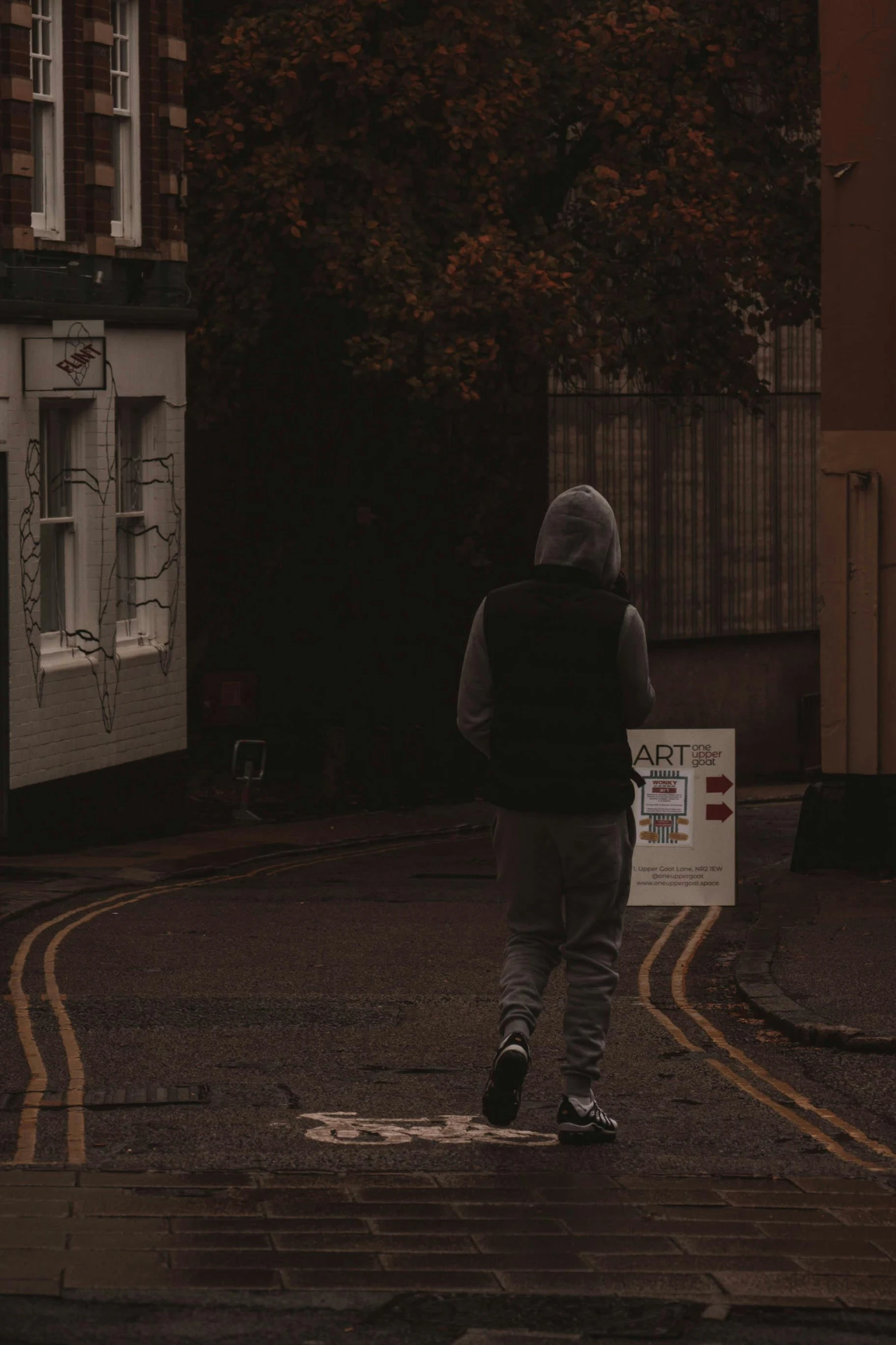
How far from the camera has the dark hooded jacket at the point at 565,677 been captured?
781 centimetres

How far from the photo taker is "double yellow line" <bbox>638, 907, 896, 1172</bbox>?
772 cm

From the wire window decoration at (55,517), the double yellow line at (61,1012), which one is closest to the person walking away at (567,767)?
the double yellow line at (61,1012)

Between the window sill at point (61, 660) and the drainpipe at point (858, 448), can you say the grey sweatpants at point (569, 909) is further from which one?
the window sill at point (61, 660)

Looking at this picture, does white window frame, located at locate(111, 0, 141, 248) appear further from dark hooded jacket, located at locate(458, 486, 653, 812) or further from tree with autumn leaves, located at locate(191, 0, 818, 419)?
dark hooded jacket, located at locate(458, 486, 653, 812)

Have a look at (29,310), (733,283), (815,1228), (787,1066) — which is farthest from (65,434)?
(815,1228)

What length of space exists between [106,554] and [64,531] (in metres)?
0.51

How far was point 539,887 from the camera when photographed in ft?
25.9

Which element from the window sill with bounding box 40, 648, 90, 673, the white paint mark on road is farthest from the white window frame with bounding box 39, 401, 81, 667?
the white paint mark on road

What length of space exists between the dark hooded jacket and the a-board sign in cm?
643

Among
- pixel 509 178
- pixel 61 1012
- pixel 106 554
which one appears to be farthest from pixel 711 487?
pixel 61 1012

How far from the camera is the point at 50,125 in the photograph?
69.4ft

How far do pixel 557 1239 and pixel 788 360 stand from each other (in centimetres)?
2722

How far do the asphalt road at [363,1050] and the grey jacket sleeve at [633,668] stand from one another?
1347 mm

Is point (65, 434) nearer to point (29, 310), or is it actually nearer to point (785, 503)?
point (29, 310)
